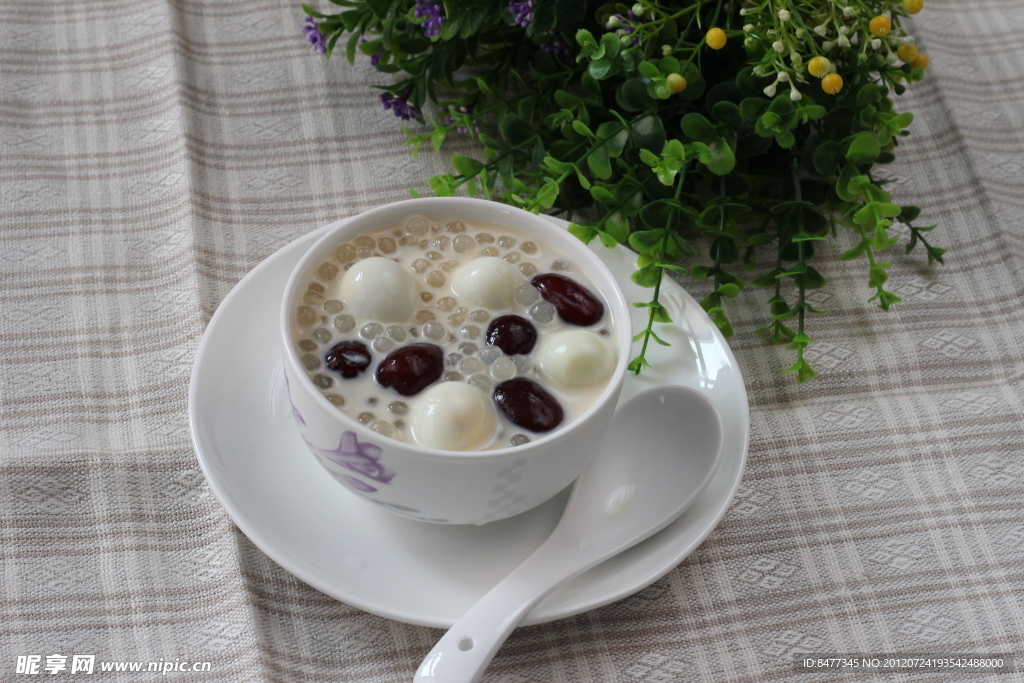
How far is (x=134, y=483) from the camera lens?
74 cm

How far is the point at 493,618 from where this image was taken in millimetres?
594

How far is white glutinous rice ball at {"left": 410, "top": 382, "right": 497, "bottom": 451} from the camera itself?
58 centimetres

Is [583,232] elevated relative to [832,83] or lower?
lower

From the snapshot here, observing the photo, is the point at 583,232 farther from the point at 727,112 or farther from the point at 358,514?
the point at 358,514

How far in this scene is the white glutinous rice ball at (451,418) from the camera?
579 millimetres

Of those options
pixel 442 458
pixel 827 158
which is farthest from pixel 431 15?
pixel 442 458

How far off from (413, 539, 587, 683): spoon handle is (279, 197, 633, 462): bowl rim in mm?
94

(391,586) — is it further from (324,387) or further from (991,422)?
(991,422)

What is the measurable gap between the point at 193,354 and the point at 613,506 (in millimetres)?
421

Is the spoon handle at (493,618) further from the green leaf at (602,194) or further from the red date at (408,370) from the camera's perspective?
the green leaf at (602,194)

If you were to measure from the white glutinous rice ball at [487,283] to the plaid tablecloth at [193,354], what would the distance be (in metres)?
0.25

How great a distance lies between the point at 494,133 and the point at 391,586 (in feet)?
1.87

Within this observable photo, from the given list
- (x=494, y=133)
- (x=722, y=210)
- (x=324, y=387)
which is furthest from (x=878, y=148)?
(x=324, y=387)

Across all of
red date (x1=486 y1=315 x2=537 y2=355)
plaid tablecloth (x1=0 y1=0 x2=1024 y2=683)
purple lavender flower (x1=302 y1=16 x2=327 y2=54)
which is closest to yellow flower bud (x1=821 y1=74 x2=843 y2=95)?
plaid tablecloth (x1=0 y1=0 x2=1024 y2=683)
